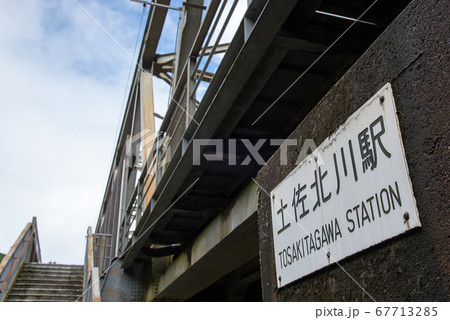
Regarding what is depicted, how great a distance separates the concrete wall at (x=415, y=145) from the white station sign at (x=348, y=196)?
1.5 inches

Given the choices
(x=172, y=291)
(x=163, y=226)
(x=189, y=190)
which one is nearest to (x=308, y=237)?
(x=189, y=190)

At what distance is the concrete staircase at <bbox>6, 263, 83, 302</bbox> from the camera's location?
34.8 ft

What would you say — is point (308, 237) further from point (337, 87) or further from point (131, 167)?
point (131, 167)

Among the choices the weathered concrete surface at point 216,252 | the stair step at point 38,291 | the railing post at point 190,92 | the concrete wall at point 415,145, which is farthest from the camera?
the stair step at point 38,291

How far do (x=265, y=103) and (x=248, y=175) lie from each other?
4.09 feet

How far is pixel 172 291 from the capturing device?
849cm

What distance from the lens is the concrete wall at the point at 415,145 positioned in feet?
4.32

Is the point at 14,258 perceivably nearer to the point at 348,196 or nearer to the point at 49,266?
the point at 49,266

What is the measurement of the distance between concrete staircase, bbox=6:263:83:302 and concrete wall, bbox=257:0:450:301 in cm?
1053

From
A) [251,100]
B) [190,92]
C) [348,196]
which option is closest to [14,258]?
[190,92]

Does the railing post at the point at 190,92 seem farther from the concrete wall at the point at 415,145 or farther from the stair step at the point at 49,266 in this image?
the stair step at the point at 49,266

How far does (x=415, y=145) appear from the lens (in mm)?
1425

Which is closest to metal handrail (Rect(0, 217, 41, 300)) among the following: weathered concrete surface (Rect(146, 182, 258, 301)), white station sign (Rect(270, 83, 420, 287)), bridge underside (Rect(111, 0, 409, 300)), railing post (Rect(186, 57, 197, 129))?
weathered concrete surface (Rect(146, 182, 258, 301))

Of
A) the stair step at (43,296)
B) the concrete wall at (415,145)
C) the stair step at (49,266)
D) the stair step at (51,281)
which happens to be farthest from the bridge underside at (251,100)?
the stair step at (49,266)
